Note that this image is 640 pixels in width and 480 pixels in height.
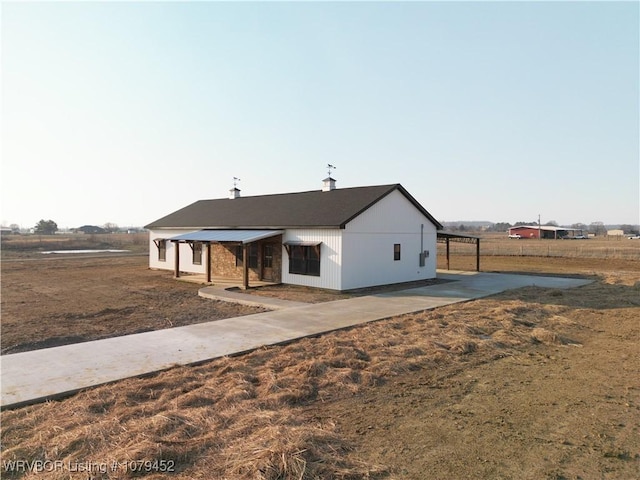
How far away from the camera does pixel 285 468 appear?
12.1ft

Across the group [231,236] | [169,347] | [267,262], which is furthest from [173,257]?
[169,347]

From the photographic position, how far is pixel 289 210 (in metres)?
19.8

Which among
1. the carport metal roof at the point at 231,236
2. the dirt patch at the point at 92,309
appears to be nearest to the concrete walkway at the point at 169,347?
the dirt patch at the point at 92,309

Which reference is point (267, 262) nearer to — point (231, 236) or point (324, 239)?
point (231, 236)

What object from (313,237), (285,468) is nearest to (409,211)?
(313,237)

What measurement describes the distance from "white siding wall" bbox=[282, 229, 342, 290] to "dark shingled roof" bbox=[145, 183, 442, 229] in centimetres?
40

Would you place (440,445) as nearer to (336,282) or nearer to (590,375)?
(590,375)

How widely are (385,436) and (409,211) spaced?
15652 mm

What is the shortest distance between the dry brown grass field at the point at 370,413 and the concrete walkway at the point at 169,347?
0.42 m

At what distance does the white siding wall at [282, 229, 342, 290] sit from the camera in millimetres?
15943

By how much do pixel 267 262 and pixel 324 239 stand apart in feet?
13.2

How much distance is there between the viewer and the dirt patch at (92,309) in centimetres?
936

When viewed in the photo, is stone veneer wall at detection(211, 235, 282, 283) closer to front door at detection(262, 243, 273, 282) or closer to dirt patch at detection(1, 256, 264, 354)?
front door at detection(262, 243, 273, 282)

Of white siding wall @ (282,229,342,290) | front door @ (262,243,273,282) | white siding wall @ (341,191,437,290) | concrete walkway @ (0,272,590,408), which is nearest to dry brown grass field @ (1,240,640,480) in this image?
concrete walkway @ (0,272,590,408)
